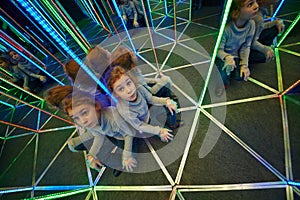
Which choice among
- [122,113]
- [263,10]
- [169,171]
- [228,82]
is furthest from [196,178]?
[263,10]

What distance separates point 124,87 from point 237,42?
581mm

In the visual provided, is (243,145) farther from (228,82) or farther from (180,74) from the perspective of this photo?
(180,74)

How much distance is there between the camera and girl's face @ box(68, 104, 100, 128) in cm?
51

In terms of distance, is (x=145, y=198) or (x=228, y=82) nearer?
(x=145, y=198)

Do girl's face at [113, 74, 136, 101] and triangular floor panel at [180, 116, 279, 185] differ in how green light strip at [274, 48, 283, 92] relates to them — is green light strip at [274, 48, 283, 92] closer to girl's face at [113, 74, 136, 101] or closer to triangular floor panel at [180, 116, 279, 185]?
triangular floor panel at [180, 116, 279, 185]

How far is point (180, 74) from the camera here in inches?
39.9

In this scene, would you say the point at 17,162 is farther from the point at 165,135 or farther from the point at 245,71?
the point at 245,71

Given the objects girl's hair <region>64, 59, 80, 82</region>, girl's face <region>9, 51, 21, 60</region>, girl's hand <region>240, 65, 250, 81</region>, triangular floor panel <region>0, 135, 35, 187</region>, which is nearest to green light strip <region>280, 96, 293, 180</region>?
girl's hand <region>240, 65, 250, 81</region>

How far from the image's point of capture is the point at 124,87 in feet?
1.71

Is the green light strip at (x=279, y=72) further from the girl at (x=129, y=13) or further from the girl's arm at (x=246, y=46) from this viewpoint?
the girl at (x=129, y=13)

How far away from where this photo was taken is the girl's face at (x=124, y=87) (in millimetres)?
518

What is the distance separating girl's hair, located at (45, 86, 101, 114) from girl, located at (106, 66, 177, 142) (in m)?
0.07

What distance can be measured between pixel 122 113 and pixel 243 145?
1.57 feet

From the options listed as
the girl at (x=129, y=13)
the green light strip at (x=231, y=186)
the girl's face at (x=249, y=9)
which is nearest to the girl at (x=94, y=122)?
the green light strip at (x=231, y=186)
